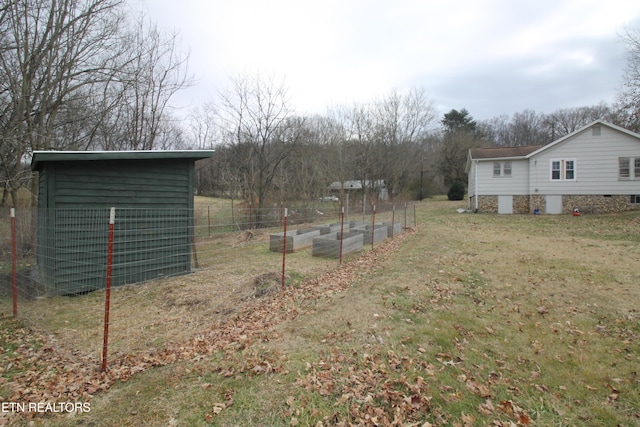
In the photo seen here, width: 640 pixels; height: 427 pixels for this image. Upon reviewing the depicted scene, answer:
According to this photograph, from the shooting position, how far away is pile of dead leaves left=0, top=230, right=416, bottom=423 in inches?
125

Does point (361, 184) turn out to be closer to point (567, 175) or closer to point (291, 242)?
point (567, 175)

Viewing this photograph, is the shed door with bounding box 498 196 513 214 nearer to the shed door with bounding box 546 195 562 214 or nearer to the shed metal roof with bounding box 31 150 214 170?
the shed door with bounding box 546 195 562 214

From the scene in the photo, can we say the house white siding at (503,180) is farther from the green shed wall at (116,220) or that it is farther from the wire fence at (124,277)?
the green shed wall at (116,220)

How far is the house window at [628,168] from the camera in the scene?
1798 centimetres

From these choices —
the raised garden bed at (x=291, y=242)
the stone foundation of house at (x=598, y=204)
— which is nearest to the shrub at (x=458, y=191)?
the stone foundation of house at (x=598, y=204)

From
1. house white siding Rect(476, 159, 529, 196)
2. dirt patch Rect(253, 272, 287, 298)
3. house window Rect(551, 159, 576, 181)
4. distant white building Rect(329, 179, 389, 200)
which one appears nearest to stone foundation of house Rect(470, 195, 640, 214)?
house white siding Rect(476, 159, 529, 196)

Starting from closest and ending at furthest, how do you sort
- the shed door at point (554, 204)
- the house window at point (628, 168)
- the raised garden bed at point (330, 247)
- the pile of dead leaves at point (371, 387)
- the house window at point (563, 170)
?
the pile of dead leaves at point (371, 387) < the raised garden bed at point (330, 247) < the house window at point (628, 168) < the house window at point (563, 170) < the shed door at point (554, 204)

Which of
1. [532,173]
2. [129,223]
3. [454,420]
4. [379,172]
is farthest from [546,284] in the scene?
[379,172]

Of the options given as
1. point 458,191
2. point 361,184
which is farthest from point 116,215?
point 458,191

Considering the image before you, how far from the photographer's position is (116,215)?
23.0 ft

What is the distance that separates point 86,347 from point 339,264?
5.78 meters

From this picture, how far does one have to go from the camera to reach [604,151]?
18391 mm

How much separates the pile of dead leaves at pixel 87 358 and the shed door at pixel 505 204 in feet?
64.3

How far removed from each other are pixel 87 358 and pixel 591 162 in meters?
24.1
